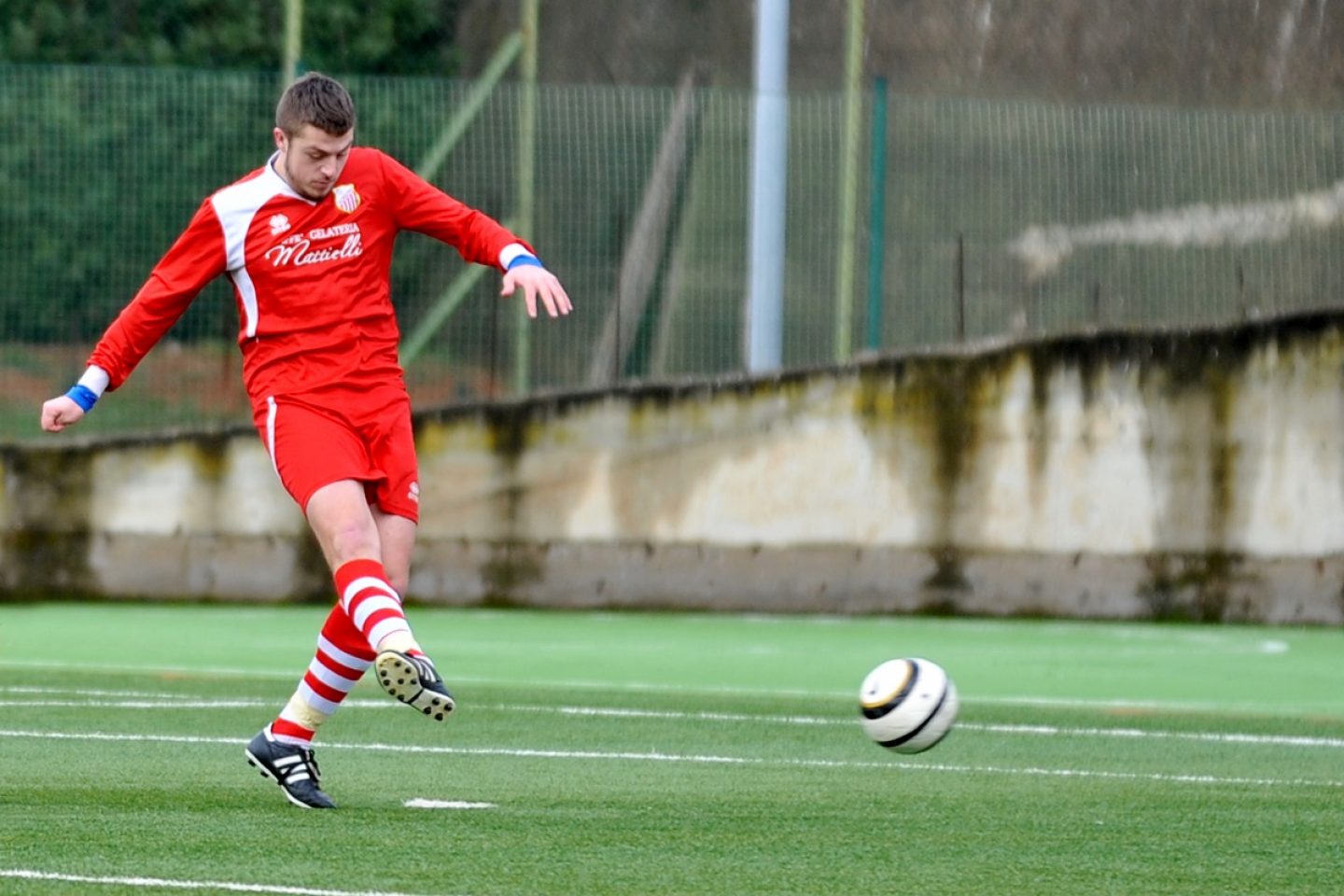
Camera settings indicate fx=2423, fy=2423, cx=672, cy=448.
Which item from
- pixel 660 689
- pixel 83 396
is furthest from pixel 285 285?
pixel 660 689

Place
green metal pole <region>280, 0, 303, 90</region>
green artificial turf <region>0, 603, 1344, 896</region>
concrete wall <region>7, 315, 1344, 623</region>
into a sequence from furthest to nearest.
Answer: green metal pole <region>280, 0, 303, 90</region>, concrete wall <region>7, 315, 1344, 623</region>, green artificial turf <region>0, 603, 1344, 896</region>

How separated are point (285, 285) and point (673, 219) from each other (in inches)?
342

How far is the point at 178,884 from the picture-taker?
17.6 ft

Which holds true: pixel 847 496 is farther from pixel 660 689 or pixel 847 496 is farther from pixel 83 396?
pixel 83 396

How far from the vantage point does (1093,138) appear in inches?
600

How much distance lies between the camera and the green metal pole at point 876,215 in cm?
1541

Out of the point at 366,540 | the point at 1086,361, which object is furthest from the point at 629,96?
the point at 366,540

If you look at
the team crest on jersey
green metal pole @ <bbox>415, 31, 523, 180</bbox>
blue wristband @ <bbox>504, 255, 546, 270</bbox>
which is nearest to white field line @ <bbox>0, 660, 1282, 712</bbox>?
blue wristband @ <bbox>504, 255, 546, 270</bbox>

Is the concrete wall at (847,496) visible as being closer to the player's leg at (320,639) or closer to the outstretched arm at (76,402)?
the player's leg at (320,639)

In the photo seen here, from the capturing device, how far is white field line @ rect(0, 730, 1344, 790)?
25.8ft

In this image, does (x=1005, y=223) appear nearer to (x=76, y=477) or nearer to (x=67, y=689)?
(x=76, y=477)

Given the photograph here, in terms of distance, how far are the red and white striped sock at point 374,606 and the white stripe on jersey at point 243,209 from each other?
2.80 ft

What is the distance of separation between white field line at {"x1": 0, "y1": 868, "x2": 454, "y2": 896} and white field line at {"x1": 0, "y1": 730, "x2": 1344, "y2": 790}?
2.94 metres

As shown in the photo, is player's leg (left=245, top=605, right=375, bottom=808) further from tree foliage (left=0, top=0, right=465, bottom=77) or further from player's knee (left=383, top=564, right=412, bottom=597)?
tree foliage (left=0, top=0, right=465, bottom=77)
